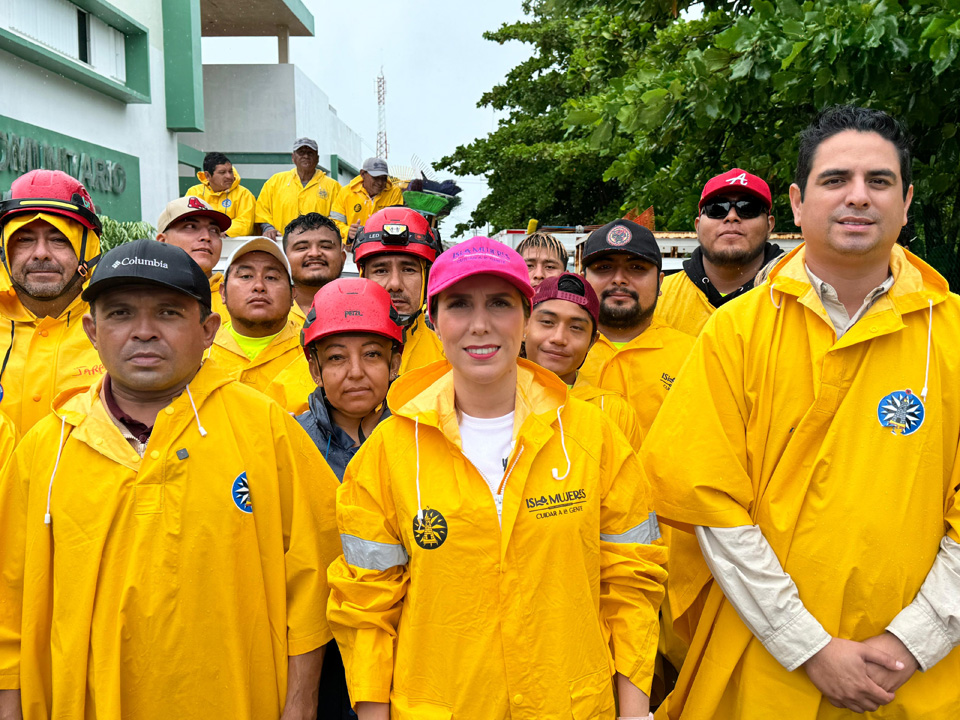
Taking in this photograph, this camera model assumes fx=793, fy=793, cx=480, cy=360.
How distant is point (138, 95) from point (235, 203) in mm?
13327

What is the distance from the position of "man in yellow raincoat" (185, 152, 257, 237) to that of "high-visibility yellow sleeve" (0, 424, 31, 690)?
763 cm

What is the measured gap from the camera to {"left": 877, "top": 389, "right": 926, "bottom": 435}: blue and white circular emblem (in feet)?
7.82

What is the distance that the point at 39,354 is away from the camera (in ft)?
11.1

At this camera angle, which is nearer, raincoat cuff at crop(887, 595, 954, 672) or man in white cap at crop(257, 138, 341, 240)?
raincoat cuff at crop(887, 595, 954, 672)

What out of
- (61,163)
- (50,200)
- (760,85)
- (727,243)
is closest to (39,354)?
(50,200)

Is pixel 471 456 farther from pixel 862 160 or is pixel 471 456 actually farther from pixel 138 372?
pixel 862 160

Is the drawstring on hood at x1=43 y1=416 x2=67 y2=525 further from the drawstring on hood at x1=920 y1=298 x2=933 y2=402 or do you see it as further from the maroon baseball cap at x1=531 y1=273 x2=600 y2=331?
the drawstring on hood at x1=920 y1=298 x2=933 y2=402

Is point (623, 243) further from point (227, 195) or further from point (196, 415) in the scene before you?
point (227, 195)

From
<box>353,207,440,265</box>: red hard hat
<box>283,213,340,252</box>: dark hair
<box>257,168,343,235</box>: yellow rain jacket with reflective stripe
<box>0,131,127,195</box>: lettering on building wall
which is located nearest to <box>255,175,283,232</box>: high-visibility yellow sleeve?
<box>257,168,343,235</box>: yellow rain jacket with reflective stripe

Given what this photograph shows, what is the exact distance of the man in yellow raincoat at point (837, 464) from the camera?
238 cm

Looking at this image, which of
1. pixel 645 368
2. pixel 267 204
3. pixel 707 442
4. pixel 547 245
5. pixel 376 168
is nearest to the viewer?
pixel 707 442

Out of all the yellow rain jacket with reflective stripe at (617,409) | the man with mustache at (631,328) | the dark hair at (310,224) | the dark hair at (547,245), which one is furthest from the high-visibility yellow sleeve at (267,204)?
the yellow rain jacket with reflective stripe at (617,409)

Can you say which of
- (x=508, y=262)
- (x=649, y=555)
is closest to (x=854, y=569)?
(x=649, y=555)

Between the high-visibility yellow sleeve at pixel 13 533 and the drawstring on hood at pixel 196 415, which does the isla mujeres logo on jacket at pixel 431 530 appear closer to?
the drawstring on hood at pixel 196 415
